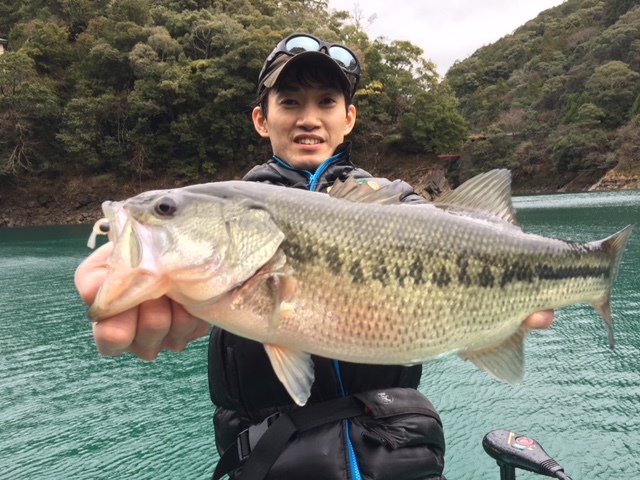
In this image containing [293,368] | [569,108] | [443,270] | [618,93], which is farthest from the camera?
[569,108]

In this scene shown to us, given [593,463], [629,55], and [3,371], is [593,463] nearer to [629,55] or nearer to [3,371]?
[3,371]

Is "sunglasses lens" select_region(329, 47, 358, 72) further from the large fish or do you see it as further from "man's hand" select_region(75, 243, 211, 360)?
"man's hand" select_region(75, 243, 211, 360)

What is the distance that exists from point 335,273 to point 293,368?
0.41 metres

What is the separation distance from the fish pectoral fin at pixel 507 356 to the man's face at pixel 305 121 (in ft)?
5.07

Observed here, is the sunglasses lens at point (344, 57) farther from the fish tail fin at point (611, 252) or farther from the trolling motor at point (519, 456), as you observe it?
the trolling motor at point (519, 456)

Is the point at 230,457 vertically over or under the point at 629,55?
under

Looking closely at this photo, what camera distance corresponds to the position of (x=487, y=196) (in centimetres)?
226

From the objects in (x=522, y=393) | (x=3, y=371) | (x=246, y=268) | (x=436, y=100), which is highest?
(x=436, y=100)

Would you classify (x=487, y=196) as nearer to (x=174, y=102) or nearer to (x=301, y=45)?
Answer: (x=301, y=45)

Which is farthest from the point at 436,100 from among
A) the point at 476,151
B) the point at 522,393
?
the point at 522,393

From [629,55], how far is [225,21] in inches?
2258

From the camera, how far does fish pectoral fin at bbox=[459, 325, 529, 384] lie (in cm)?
214

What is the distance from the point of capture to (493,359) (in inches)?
84.9

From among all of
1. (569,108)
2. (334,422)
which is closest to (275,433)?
(334,422)
